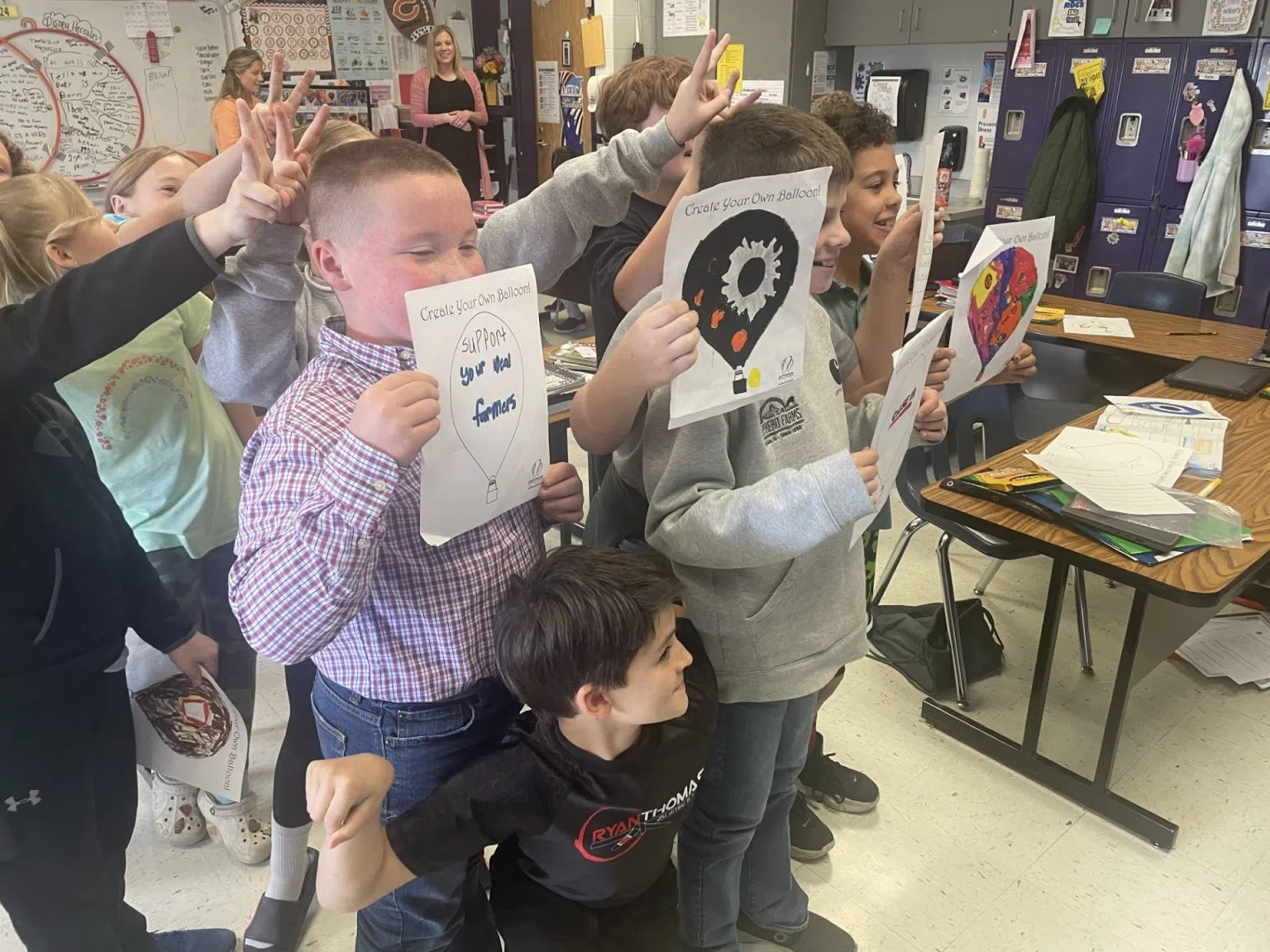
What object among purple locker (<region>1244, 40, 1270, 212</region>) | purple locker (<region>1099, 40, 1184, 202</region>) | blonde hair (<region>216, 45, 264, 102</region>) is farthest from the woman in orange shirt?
purple locker (<region>1244, 40, 1270, 212</region>)

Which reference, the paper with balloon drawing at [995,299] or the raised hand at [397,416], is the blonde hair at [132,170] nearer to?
the raised hand at [397,416]

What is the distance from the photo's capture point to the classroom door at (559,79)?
5820 millimetres

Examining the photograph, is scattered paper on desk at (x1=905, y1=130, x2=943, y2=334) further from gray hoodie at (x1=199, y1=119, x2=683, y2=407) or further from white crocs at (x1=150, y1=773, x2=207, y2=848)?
white crocs at (x1=150, y1=773, x2=207, y2=848)

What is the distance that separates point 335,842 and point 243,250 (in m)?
0.71

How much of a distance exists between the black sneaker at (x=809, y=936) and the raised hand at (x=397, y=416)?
1180 millimetres

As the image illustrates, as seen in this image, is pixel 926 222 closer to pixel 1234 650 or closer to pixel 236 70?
pixel 1234 650

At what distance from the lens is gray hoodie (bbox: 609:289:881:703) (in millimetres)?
1016

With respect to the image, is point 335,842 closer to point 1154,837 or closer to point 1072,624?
point 1154,837

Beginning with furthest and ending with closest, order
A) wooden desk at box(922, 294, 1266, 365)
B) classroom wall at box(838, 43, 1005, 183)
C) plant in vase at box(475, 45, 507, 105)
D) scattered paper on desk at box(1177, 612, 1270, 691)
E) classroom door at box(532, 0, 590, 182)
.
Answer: plant in vase at box(475, 45, 507, 105) < classroom door at box(532, 0, 590, 182) < classroom wall at box(838, 43, 1005, 183) < wooden desk at box(922, 294, 1266, 365) < scattered paper on desk at box(1177, 612, 1270, 691)

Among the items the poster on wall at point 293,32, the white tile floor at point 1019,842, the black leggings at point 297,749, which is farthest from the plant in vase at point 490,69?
the black leggings at point 297,749

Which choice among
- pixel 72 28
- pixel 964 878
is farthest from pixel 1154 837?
pixel 72 28

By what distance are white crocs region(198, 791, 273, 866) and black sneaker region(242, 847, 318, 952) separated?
20cm

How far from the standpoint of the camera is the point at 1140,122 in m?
4.48

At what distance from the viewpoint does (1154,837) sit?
6.19 ft
